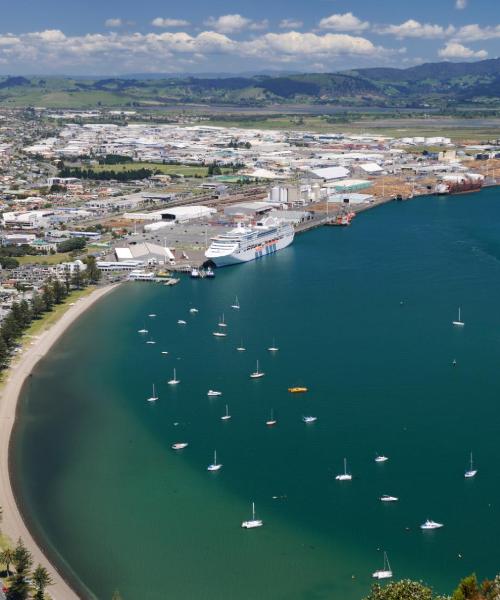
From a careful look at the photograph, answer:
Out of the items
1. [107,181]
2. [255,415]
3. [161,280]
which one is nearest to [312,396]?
[255,415]

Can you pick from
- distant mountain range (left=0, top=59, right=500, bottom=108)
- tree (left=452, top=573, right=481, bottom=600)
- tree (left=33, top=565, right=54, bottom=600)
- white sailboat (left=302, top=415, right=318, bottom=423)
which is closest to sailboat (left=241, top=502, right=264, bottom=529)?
tree (left=33, top=565, right=54, bottom=600)

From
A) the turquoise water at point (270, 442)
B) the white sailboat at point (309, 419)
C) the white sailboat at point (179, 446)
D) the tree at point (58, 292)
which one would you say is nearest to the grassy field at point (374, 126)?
the tree at point (58, 292)

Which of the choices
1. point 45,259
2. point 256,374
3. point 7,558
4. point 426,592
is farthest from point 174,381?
point 45,259

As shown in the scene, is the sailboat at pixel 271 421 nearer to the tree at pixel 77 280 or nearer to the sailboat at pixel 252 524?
the sailboat at pixel 252 524

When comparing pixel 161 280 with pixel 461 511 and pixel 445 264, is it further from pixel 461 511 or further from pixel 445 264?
pixel 461 511

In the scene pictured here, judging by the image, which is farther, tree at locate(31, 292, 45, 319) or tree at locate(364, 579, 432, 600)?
tree at locate(31, 292, 45, 319)

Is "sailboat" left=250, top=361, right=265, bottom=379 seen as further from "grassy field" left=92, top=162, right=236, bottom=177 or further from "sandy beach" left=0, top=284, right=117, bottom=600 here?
"grassy field" left=92, top=162, right=236, bottom=177

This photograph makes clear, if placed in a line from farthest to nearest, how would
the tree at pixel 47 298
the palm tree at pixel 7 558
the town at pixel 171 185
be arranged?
the town at pixel 171 185, the tree at pixel 47 298, the palm tree at pixel 7 558
